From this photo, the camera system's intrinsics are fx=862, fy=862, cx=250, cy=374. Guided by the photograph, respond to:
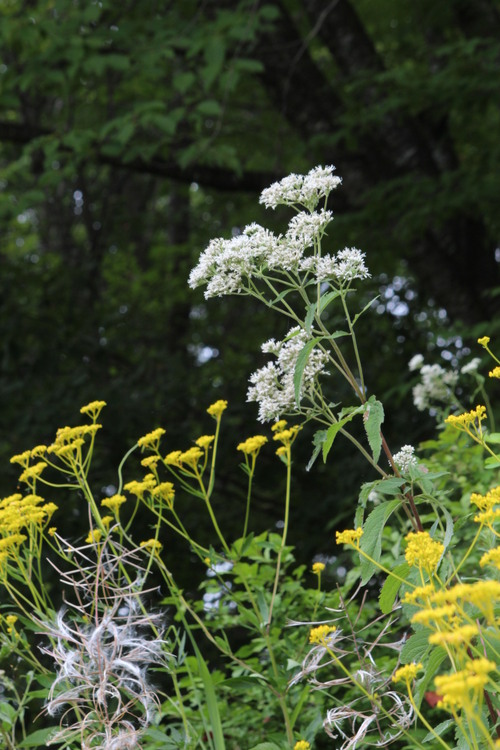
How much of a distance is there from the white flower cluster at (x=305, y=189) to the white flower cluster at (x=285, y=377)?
0.95 feet

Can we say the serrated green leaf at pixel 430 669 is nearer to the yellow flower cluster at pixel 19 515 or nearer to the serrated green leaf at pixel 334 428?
the serrated green leaf at pixel 334 428

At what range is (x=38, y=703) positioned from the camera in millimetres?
3197

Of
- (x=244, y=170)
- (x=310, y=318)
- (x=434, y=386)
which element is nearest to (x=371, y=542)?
(x=310, y=318)

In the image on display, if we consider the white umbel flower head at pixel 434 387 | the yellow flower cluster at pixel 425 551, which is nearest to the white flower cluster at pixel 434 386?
the white umbel flower head at pixel 434 387

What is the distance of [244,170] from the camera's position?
6629mm

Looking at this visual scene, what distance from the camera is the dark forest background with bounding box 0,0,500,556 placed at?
5.05m

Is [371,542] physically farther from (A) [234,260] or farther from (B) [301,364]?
(A) [234,260]

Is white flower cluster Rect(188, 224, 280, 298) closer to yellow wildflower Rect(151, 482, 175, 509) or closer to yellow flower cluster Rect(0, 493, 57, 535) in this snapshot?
yellow wildflower Rect(151, 482, 175, 509)

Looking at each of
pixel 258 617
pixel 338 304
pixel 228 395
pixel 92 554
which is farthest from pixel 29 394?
pixel 258 617

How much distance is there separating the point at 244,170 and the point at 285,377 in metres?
4.97

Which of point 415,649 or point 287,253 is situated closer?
point 415,649

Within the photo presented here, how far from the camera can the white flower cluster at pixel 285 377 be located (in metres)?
1.88

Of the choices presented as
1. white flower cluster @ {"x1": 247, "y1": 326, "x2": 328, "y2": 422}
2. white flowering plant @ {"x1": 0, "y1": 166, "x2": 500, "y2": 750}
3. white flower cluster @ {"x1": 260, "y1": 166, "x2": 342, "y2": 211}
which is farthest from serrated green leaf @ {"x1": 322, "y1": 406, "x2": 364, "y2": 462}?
white flower cluster @ {"x1": 260, "y1": 166, "x2": 342, "y2": 211}

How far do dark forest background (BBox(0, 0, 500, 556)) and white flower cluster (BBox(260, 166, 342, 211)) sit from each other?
2.38 m
